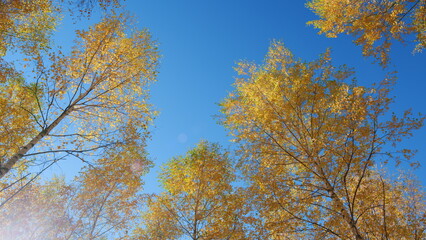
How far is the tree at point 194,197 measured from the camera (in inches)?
307

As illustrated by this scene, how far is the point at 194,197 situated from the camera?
851cm

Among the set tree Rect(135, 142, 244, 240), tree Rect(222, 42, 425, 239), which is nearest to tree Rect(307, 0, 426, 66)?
tree Rect(222, 42, 425, 239)

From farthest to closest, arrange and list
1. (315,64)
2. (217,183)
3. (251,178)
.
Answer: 1. (217,183)
2. (315,64)
3. (251,178)


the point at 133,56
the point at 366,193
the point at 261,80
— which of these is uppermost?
the point at 133,56

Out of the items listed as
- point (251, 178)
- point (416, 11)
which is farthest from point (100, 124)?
point (416, 11)

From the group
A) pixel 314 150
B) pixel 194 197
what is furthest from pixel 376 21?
pixel 194 197

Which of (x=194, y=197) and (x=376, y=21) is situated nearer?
(x=376, y=21)

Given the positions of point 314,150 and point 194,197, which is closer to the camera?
point 314,150

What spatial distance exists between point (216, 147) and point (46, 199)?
9.87m

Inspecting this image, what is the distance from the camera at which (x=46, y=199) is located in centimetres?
1261

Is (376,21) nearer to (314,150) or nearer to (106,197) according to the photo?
(314,150)

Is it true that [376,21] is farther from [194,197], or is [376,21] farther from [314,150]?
[194,197]

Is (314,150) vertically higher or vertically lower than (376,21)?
lower

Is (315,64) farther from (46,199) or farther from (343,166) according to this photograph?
(46,199)
